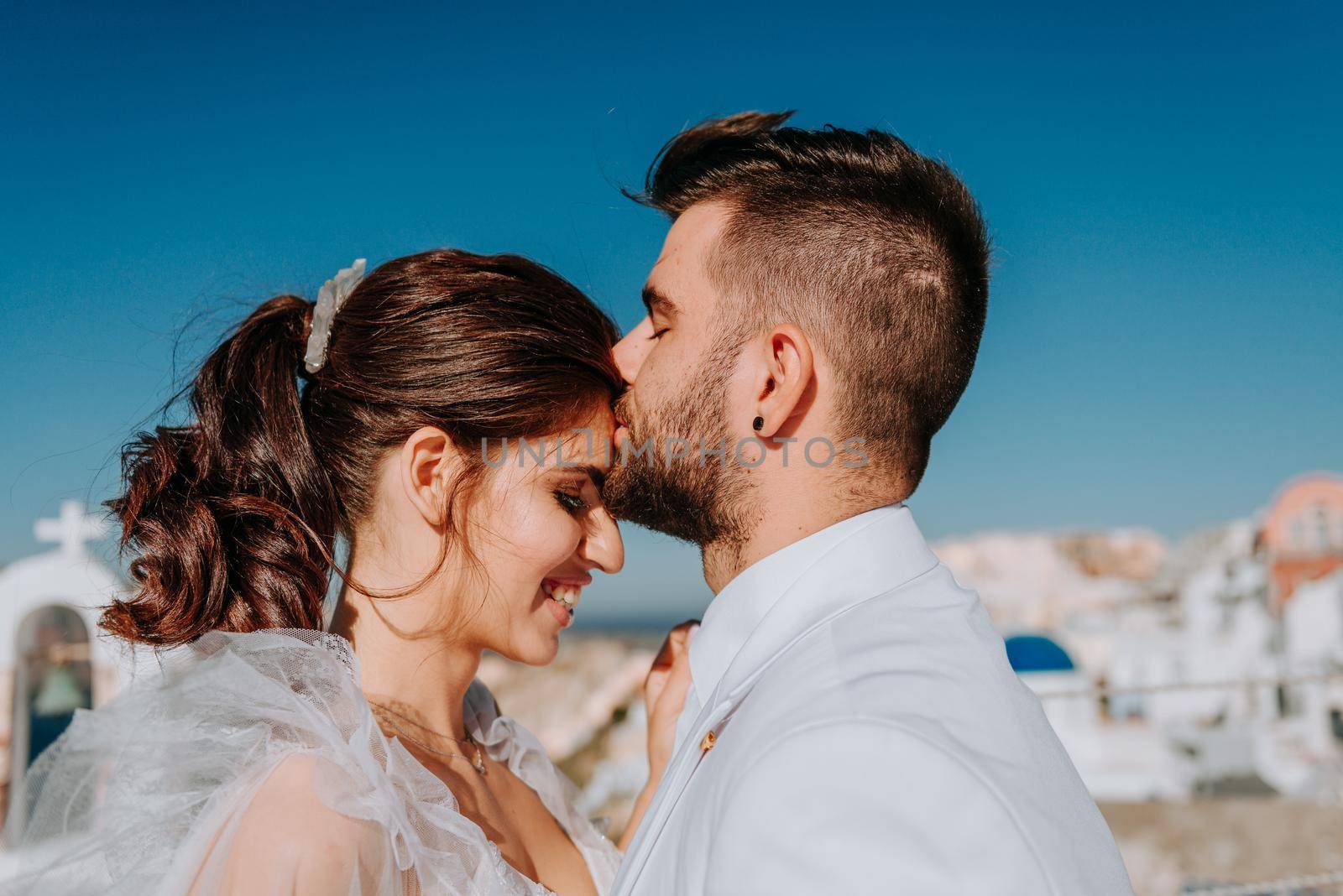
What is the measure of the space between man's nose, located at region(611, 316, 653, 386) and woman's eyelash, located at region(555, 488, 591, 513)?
0.96 ft

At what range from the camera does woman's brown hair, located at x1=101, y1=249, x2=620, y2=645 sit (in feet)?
6.36

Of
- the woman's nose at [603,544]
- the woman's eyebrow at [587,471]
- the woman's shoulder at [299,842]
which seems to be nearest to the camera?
the woman's shoulder at [299,842]

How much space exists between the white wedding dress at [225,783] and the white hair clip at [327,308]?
0.62 metres

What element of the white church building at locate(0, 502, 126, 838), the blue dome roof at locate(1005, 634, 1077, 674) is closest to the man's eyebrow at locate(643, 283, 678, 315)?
the white church building at locate(0, 502, 126, 838)

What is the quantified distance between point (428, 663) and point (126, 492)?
0.74 meters

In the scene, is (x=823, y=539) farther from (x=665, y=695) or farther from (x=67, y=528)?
(x=67, y=528)

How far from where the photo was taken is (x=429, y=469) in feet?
6.75

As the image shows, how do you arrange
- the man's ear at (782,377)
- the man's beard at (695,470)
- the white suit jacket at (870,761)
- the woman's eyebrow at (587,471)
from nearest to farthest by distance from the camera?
the white suit jacket at (870,761)
the man's ear at (782,377)
the man's beard at (695,470)
the woman's eyebrow at (587,471)

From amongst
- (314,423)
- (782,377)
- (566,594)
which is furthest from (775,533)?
(314,423)

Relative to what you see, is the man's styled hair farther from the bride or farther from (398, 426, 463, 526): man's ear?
(398, 426, 463, 526): man's ear

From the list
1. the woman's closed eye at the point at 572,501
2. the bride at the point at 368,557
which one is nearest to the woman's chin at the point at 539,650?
the bride at the point at 368,557

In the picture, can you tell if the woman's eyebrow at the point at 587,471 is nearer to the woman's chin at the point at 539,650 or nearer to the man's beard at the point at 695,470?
the man's beard at the point at 695,470

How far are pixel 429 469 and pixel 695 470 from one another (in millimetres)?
579

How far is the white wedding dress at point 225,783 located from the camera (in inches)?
60.8
